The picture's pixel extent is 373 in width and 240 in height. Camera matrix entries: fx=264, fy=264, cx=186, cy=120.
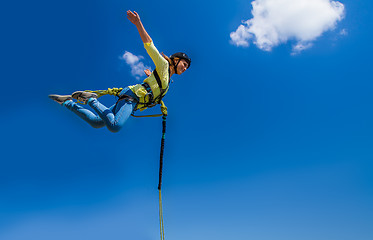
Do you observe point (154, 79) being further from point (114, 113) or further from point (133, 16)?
point (133, 16)

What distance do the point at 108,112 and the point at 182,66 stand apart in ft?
6.58

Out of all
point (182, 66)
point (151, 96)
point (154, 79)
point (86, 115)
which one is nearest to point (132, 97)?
point (151, 96)

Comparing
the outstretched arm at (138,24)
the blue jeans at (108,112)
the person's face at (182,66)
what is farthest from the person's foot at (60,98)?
A: the person's face at (182,66)

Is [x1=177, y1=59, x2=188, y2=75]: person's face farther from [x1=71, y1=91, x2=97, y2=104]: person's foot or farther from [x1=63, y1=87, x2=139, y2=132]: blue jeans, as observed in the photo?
[x1=71, y1=91, x2=97, y2=104]: person's foot

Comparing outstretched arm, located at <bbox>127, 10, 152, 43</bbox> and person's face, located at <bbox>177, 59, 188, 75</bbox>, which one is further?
person's face, located at <bbox>177, 59, 188, 75</bbox>

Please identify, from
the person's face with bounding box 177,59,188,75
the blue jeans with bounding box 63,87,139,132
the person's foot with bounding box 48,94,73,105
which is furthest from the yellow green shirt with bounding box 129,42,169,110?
the person's foot with bounding box 48,94,73,105

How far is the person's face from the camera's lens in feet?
19.9

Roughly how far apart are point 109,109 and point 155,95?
1079 millimetres

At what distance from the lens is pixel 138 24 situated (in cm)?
485

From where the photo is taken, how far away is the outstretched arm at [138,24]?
15.6ft

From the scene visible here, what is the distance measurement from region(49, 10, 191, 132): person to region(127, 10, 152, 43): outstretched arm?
1 centimetres

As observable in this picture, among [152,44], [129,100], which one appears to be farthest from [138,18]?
[129,100]

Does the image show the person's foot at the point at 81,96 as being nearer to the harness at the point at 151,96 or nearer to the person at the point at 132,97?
the person at the point at 132,97

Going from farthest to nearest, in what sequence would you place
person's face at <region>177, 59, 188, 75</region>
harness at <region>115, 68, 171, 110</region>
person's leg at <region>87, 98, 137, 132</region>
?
person's face at <region>177, 59, 188, 75</region> < harness at <region>115, 68, 171, 110</region> < person's leg at <region>87, 98, 137, 132</region>
